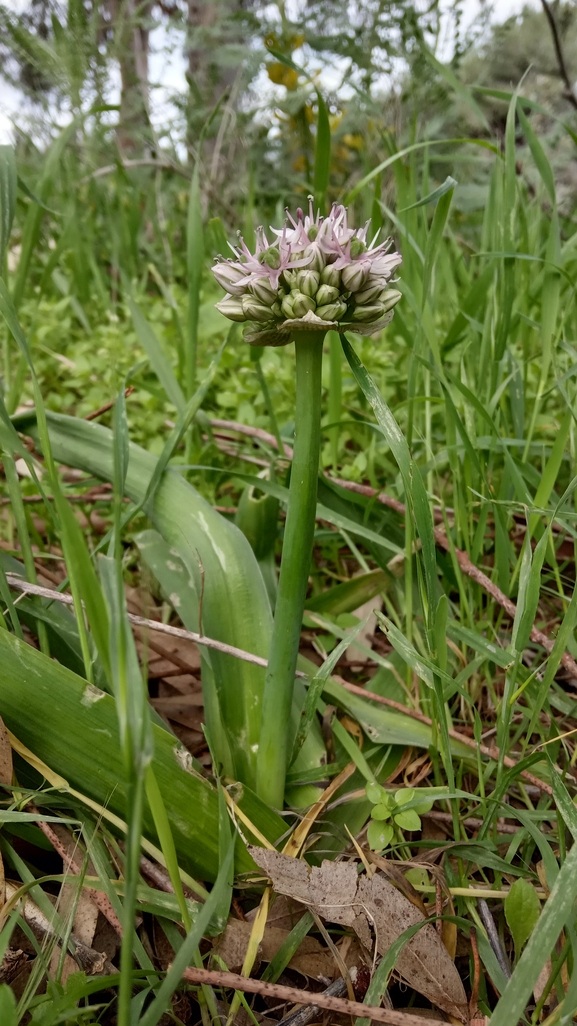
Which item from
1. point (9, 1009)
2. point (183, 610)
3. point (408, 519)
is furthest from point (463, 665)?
point (9, 1009)

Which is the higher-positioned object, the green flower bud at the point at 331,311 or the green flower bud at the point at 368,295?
the green flower bud at the point at 368,295

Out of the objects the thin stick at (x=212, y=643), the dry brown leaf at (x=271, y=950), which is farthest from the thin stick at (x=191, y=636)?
the dry brown leaf at (x=271, y=950)

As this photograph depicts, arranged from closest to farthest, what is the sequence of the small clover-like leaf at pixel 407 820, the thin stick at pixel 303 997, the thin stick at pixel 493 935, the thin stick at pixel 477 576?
the thin stick at pixel 303 997, the thin stick at pixel 493 935, the small clover-like leaf at pixel 407 820, the thin stick at pixel 477 576

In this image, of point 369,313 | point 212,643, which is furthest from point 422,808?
point 369,313

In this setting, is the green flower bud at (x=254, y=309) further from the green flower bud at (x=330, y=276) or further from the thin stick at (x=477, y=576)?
the thin stick at (x=477, y=576)

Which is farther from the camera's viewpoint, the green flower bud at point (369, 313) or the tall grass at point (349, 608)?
the green flower bud at point (369, 313)

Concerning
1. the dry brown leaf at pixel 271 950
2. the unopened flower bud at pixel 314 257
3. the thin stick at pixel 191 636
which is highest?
the unopened flower bud at pixel 314 257
